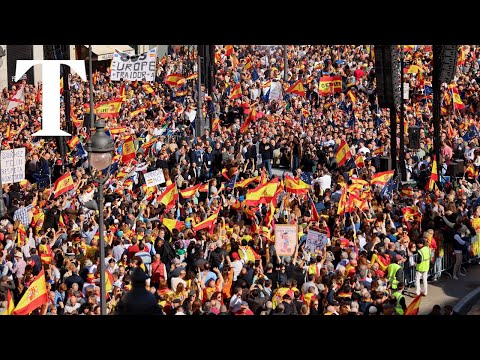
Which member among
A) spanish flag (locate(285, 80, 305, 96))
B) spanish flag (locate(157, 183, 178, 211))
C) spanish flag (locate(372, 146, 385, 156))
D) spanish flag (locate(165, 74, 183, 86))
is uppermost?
spanish flag (locate(165, 74, 183, 86))

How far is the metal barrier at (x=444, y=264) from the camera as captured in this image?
17.9 metres

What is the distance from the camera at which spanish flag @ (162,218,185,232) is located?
1886cm

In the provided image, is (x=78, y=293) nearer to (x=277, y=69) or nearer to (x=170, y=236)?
(x=170, y=236)

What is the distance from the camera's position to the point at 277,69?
131 ft

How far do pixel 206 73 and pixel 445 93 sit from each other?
352 inches

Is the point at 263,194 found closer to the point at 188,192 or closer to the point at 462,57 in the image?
the point at 188,192

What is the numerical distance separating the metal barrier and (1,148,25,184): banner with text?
799 centimetres

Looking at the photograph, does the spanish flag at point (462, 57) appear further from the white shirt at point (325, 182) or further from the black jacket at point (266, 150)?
the white shirt at point (325, 182)

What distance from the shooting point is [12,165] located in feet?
70.1

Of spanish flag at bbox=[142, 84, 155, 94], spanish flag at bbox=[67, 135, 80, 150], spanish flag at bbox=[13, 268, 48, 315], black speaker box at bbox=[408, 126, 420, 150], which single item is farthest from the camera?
spanish flag at bbox=[142, 84, 155, 94]

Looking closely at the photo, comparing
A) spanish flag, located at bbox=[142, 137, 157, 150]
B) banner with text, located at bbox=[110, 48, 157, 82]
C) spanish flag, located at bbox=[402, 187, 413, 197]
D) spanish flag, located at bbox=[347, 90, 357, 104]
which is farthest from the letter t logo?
spanish flag, located at bbox=[402, 187, 413, 197]

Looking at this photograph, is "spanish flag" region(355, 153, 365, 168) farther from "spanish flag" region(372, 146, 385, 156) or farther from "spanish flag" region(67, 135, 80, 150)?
"spanish flag" region(67, 135, 80, 150)

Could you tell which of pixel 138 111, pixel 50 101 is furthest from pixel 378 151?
pixel 138 111
